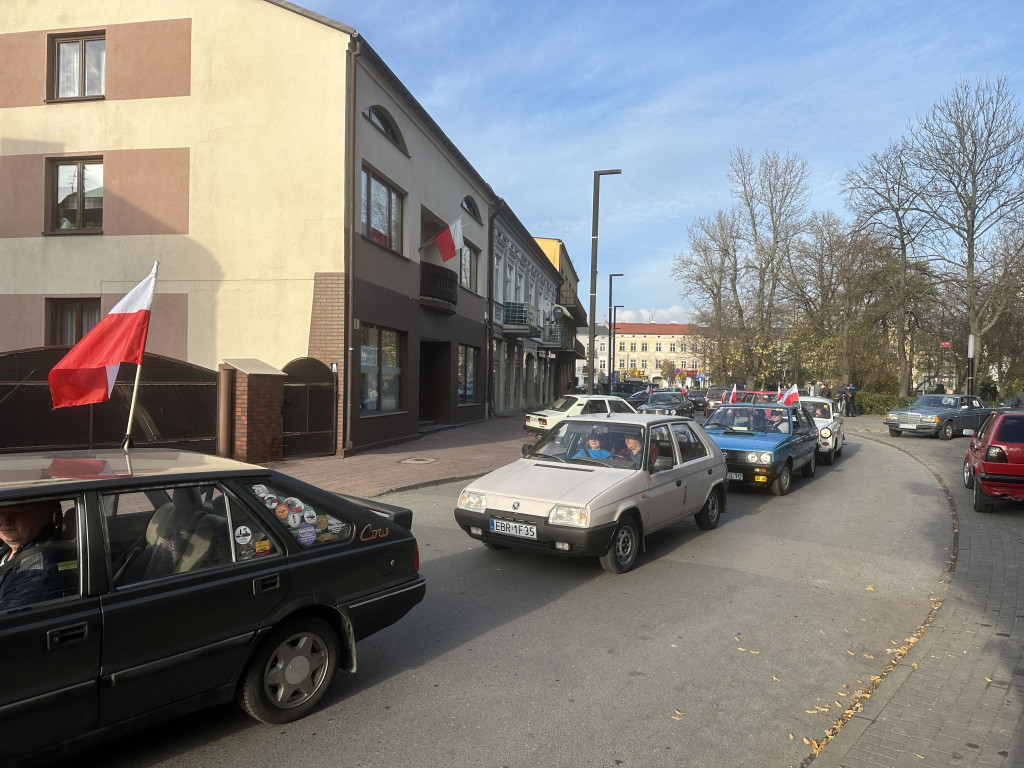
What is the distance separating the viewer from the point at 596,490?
20.6 feet

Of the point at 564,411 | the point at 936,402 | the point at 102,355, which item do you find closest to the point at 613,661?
the point at 102,355

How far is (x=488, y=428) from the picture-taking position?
23.0m

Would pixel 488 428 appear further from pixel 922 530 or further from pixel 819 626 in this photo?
pixel 819 626

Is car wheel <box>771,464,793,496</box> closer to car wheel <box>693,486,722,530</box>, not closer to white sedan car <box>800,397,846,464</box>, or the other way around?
car wheel <box>693,486,722,530</box>

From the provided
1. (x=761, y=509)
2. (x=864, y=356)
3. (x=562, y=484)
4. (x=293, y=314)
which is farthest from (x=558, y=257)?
(x=562, y=484)

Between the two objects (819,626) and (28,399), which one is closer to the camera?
(819,626)

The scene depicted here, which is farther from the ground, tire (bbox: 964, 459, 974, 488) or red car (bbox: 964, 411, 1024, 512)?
red car (bbox: 964, 411, 1024, 512)

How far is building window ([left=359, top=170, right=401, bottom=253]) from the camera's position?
15.9 metres

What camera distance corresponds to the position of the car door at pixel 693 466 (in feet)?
→ 25.5

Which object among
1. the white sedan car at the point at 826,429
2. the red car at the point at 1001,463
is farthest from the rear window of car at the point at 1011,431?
the white sedan car at the point at 826,429

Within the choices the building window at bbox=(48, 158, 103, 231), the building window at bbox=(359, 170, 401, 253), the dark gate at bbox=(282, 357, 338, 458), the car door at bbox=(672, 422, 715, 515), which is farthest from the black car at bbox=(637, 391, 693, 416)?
the building window at bbox=(48, 158, 103, 231)

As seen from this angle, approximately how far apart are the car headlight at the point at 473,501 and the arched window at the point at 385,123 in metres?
11.7

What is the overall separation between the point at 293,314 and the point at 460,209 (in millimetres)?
9135

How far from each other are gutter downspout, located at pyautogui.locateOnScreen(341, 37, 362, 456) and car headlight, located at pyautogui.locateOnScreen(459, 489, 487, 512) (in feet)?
27.9
